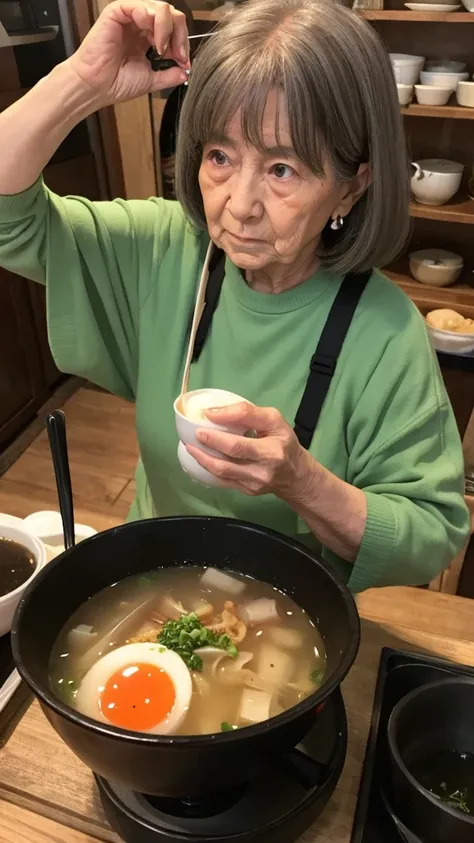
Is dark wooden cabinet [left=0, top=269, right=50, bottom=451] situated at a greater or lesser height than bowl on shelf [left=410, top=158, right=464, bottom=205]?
lesser

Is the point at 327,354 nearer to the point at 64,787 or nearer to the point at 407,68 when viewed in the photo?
the point at 64,787

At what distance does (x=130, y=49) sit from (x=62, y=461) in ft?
2.16

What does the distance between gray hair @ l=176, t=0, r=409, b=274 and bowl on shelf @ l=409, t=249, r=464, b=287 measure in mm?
1853

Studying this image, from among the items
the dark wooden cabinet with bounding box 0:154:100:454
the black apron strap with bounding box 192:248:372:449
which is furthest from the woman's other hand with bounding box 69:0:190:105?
the dark wooden cabinet with bounding box 0:154:100:454

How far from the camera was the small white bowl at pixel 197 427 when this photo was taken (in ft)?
2.72

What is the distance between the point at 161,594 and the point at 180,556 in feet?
0.20

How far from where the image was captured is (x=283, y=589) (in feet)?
3.07

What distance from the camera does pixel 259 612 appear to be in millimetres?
936

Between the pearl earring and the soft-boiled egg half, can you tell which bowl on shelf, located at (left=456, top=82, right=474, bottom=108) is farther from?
the soft-boiled egg half

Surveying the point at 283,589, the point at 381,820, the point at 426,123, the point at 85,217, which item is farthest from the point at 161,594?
the point at 426,123

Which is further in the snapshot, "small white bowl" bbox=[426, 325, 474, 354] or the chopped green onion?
"small white bowl" bbox=[426, 325, 474, 354]

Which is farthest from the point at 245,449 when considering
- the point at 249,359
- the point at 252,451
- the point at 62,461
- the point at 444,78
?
the point at 444,78

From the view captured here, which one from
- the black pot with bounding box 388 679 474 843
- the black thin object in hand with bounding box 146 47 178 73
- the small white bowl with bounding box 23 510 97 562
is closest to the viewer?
the black pot with bounding box 388 679 474 843

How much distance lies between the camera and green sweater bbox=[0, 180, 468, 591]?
3.33 feet
